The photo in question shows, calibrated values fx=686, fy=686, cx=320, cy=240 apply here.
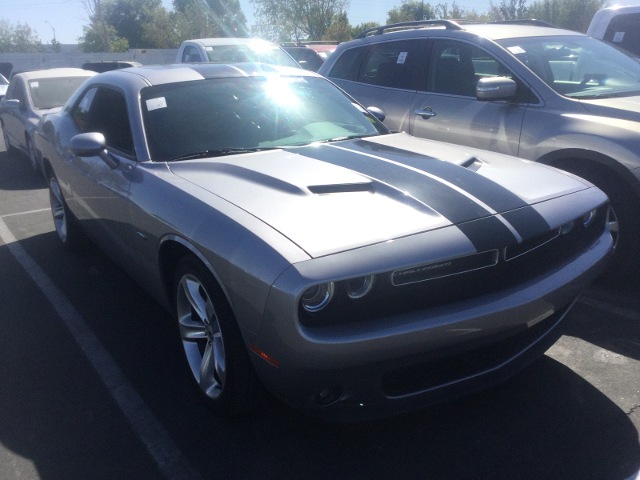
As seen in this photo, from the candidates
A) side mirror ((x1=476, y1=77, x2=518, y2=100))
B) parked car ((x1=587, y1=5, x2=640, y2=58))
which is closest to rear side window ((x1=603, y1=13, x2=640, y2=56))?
parked car ((x1=587, y1=5, x2=640, y2=58))

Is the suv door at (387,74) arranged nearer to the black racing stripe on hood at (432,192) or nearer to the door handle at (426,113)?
the door handle at (426,113)

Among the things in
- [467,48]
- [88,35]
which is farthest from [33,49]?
[467,48]

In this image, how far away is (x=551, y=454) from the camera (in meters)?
2.92

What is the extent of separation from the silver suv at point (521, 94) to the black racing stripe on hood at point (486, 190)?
1.55 m

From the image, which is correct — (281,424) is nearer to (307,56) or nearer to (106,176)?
(106,176)

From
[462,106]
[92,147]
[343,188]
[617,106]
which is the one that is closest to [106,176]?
[92,147]

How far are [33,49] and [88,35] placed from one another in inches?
920

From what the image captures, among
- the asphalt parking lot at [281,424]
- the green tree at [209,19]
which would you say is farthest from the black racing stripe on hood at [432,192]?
the green tree at [209,19]

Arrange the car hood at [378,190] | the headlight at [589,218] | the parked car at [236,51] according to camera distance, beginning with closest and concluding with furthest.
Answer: the car hood at [378,190]
the headlight at [589,218]
the parked car at [236,51]

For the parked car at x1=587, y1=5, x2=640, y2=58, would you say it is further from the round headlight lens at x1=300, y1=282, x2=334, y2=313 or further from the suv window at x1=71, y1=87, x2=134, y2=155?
the round headlight lens at x1=300, y1=282, x2=334, y2=313

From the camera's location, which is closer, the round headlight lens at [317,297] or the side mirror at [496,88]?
the round headlight lens at [317,297]

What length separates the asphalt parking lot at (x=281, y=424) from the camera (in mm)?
2910

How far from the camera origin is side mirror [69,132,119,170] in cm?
409

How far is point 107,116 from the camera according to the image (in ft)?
15.5
